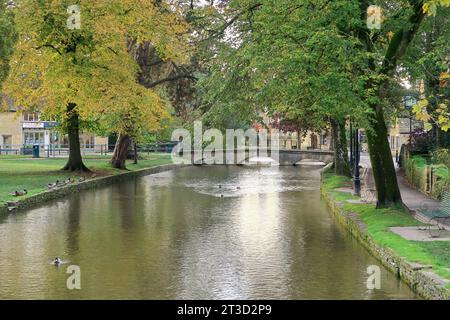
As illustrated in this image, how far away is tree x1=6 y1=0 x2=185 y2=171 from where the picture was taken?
31.9m

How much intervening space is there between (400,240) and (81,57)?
23.9m

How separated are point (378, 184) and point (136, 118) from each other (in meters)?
22.4

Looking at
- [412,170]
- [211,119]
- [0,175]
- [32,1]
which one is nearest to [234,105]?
[211,119]

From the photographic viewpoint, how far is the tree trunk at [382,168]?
1922 cm

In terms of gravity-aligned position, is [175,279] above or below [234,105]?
below

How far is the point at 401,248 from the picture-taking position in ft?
42.6

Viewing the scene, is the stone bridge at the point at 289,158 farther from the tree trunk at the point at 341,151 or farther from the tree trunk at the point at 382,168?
the tree trunk at the point at 382,168

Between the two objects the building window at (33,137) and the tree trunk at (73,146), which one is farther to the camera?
the building window at (33,137)

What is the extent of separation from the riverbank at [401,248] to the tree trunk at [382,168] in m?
0.54

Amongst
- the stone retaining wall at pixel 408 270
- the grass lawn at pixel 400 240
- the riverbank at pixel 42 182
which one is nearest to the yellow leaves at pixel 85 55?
the riverbank at pixel 42 182

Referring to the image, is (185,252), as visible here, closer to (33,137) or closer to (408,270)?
(408,270)

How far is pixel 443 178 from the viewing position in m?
21.2

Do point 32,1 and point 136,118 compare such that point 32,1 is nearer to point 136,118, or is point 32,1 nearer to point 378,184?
point 136,118

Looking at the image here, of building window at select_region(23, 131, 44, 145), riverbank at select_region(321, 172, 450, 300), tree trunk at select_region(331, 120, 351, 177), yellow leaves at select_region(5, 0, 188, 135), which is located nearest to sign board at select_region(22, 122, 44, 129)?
building window at select_region(23, 131, 44, 145)
